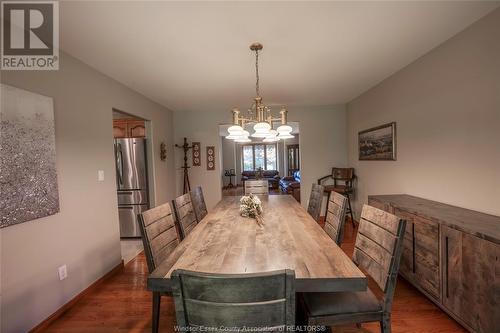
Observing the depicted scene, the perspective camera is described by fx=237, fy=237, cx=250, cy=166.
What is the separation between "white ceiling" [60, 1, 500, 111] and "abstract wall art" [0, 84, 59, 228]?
2.16ft

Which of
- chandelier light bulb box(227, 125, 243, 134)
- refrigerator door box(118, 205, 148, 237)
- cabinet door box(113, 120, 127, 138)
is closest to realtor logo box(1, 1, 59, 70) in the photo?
chandelier light bulb box(227, 125, 243, 134)

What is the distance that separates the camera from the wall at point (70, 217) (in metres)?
1.76

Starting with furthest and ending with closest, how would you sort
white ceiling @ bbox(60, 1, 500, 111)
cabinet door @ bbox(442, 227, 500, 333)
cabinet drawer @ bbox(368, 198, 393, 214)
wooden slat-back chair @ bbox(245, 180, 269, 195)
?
wooden slat-back chair @ bbox(245, 180, 269, 195), cabinet drawer @ bbox(368, 198, 393, 214), white ceiling @ bbox(60, 1, 500, 111), cabinet door @ bbox(442, 227, 500, 333)

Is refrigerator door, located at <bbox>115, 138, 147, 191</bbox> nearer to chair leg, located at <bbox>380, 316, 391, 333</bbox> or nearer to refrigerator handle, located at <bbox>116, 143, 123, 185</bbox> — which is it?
refrigerator handle, located at <bbox>116, 143, 123, 185</bbox>

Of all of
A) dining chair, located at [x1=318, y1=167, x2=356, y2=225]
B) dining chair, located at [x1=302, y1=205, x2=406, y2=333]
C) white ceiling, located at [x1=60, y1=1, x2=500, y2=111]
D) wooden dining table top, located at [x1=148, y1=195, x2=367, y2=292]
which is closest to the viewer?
wooden dining table top, located at [x1=148, y1=195, x2=367, y2=292]

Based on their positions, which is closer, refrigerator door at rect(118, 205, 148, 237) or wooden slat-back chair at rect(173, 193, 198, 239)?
wooden slat-back chair at rect(173, 193, 198, 239)

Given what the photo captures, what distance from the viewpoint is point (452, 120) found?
226 cm

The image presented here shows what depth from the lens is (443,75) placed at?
2342 mm

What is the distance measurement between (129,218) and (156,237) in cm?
272

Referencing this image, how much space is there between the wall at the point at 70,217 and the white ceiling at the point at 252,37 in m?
0.32

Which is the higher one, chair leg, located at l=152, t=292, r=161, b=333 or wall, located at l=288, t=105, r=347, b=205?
wall, located at l=288, t=105, r=347, b=205

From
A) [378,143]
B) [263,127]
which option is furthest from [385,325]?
[378,143]

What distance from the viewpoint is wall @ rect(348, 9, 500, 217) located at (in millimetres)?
1872

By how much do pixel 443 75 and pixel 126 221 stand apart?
4.70m
